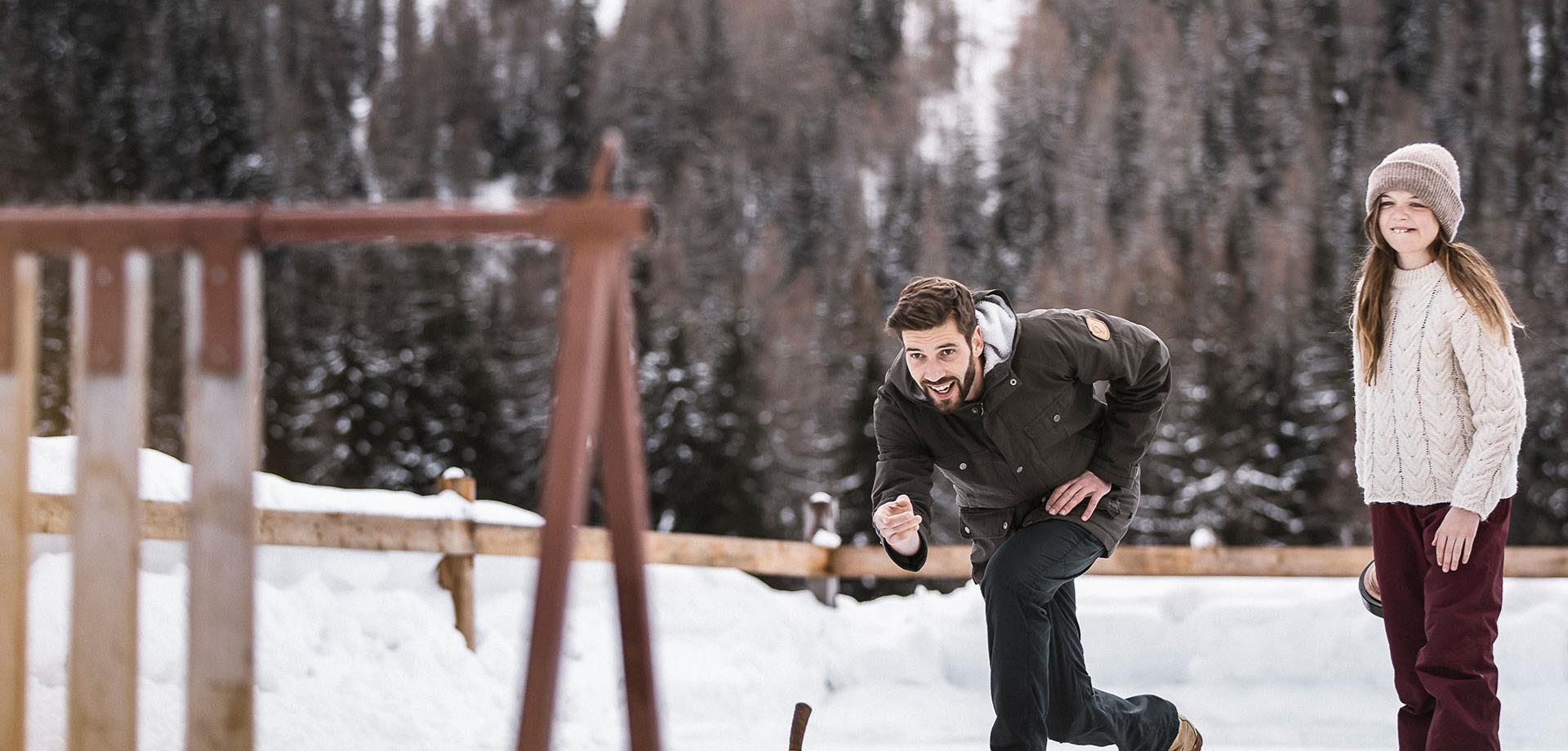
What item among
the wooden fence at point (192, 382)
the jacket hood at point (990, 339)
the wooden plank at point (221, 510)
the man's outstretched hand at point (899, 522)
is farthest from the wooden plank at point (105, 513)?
the jacket hood at point (990, 339)

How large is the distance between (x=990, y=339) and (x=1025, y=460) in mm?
339

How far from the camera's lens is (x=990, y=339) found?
3.08m

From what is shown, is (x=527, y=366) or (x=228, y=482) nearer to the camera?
(x=228, y=482)

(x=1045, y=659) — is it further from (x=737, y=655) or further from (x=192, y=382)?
(x=737, y=655)

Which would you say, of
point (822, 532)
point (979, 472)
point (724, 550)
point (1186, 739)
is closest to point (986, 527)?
point (979, 472)

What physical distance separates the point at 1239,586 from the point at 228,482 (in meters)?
5.81

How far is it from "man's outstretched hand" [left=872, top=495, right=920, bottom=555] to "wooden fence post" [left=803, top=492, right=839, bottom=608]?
4009mm

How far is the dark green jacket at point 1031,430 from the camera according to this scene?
3.15 m

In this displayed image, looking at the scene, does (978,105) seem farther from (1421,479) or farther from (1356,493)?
(1421,479)

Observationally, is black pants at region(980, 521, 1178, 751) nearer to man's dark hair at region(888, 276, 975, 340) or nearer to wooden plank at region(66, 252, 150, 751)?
man's dark hair at region(888, 276, 975, 340)

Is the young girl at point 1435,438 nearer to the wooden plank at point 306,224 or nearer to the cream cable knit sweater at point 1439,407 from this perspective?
the cream cable knit sweater at point 1439,407

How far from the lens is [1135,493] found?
3.33 meters

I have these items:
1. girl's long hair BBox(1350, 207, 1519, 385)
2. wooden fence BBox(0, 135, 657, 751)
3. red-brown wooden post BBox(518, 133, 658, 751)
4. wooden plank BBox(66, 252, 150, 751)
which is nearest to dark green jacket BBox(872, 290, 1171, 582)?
girl's long hair BBox(1350, 207, 1519, 385)

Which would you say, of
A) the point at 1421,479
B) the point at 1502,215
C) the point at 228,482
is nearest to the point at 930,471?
the point at 1421,479
